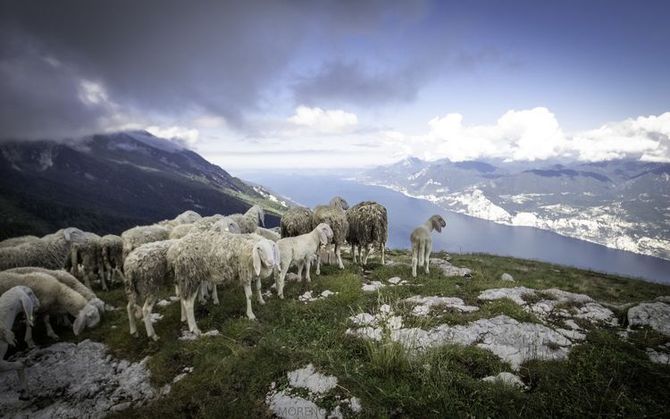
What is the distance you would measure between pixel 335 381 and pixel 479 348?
3877mm

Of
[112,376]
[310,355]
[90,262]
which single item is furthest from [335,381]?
[90,262]

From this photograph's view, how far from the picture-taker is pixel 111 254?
57.0 feet

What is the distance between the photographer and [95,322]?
11.6m

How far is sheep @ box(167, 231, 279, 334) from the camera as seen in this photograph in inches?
413

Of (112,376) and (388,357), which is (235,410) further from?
(112,376)

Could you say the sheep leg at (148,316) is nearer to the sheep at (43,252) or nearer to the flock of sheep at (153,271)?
the flock of sheep at (153,271)

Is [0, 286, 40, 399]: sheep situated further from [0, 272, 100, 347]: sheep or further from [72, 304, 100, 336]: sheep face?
[72, 304, 100, 336]: sheep face

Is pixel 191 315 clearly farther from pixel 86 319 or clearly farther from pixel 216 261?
pixel 86 319

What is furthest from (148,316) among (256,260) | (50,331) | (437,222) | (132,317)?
(437,222)

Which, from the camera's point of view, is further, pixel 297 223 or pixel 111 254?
pixel 297 223

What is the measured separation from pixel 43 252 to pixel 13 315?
30.4ft

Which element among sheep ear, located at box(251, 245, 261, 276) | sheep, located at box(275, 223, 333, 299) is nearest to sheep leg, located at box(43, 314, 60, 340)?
sheep ear, located at box(251, 245, 261, 276)

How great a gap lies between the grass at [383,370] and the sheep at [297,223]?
727cm

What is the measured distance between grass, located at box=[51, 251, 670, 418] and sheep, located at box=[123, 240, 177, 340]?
2.66ft
